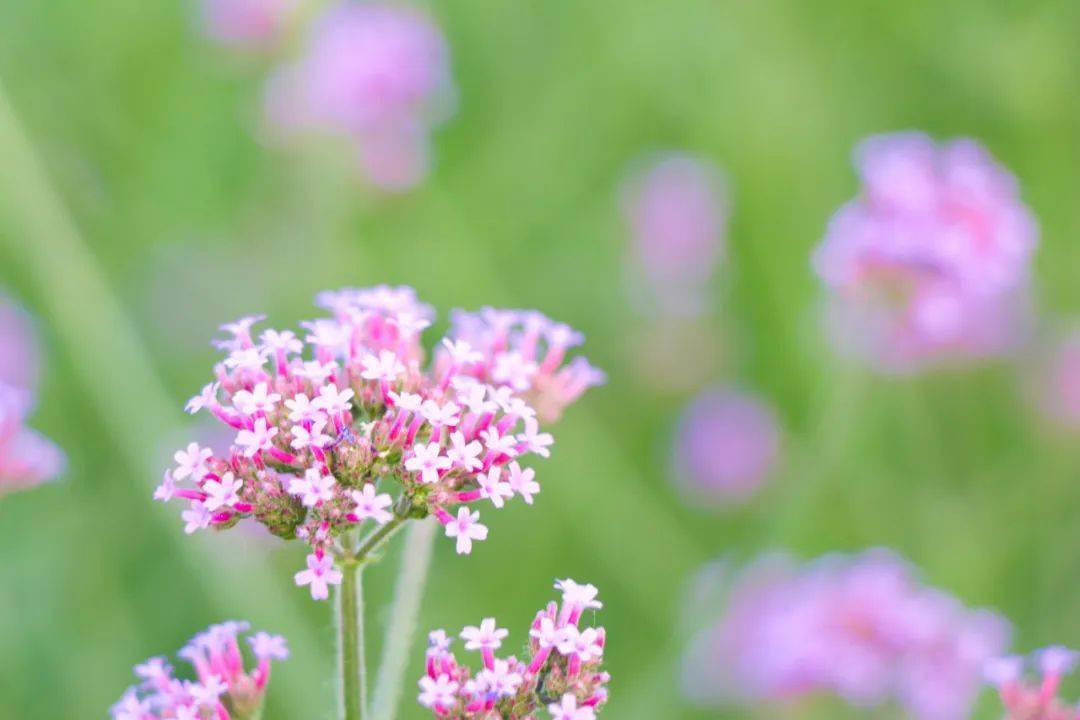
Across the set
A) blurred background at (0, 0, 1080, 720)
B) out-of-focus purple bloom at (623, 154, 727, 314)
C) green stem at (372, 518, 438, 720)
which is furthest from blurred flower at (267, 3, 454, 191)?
green stem at (372, 518, 438, 720)

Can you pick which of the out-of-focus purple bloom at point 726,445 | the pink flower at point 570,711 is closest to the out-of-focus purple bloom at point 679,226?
the out-of-focus purple bloom at point 726,445

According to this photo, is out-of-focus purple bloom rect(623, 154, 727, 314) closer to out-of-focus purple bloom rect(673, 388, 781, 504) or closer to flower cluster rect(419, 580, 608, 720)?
out-of-focus purple bloom rect(673, 388, 781, 504)

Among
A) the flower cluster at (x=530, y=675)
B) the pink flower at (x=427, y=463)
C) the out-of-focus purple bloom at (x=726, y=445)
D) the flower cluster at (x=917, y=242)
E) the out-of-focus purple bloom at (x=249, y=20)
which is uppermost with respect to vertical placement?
the out-of-focus purple bloom at (x=249, y=20)

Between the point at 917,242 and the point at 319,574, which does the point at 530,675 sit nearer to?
the point at 319,574

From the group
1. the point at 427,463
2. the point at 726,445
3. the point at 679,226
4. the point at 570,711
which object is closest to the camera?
the point at 570,711

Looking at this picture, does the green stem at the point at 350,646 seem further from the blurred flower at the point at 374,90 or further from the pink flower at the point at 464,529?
the blurred flower at the point at 374,90

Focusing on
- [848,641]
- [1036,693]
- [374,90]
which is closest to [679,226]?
[374,90]
